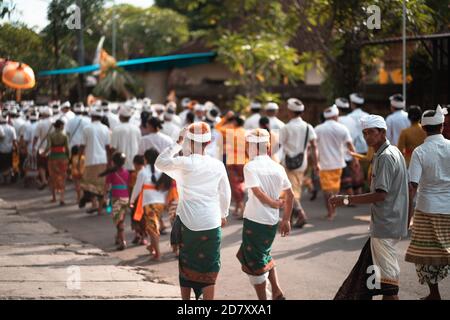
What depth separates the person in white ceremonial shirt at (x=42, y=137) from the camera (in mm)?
18219

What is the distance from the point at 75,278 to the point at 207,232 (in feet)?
7.81

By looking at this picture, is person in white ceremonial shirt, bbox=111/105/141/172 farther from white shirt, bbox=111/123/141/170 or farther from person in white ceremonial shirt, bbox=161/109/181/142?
person in white ceremonial shirt, bbox=161/109/181/142

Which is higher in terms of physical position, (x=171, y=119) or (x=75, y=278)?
Result: (x=171, y=119)

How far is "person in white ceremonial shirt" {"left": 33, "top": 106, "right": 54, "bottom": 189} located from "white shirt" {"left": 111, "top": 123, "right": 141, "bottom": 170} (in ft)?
13.4

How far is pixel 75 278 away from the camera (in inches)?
364

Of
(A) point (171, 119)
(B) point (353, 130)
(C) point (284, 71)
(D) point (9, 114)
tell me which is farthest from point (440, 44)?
(D) point (9, 114)

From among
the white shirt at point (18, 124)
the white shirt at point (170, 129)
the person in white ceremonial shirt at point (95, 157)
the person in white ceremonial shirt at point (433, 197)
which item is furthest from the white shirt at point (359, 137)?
the white shirt at point (18, 124)

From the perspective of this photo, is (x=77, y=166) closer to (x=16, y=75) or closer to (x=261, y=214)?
(x=16, y=75)

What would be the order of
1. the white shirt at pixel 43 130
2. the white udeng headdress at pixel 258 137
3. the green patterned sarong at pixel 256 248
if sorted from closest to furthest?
the green patterned sarong at pixel 256 248 < the white udeng headdress at pixel 258 137 < the white shirt at pixel 43 130

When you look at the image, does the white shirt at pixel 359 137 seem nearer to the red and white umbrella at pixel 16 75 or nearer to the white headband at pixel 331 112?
the white headband at pixel 331 112

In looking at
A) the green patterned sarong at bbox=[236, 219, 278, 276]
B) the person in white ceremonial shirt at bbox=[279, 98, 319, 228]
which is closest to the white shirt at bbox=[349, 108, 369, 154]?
the person in white ceremonial shirt at bbox=[279, 98, 319, 228]

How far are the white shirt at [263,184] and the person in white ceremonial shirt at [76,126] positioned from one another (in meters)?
9.32

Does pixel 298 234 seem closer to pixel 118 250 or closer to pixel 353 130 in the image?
pixel 118 250

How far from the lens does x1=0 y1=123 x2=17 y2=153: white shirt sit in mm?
19453
